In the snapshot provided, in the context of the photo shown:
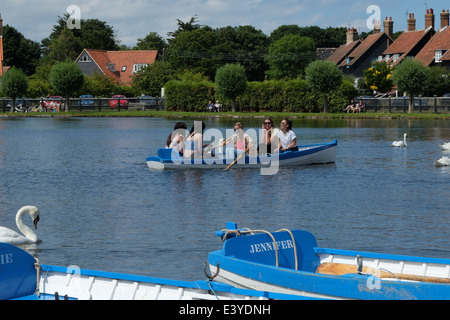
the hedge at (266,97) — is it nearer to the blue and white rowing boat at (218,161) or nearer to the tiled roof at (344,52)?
the tiled roof at (344,52)

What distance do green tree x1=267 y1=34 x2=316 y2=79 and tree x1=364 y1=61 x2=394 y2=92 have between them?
39.6m

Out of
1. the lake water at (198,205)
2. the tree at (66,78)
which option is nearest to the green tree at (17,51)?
the tree at (66,78)

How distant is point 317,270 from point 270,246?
859 mm

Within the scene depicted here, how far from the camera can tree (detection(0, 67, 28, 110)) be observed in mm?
83000

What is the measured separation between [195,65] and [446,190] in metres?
101

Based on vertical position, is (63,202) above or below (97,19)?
below

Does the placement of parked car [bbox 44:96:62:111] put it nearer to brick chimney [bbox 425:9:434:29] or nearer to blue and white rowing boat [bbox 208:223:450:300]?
brick chimney [bbox 425:9:434:29]

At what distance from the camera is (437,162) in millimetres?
28891

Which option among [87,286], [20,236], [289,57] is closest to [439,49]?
[289,57]

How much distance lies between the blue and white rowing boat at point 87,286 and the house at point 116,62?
11253cm

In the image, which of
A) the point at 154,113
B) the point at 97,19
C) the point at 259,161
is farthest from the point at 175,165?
the point at 97,19

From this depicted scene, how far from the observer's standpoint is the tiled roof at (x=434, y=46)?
90.4m

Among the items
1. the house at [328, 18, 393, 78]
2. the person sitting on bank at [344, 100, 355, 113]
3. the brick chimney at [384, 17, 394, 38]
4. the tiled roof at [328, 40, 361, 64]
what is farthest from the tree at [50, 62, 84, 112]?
the brick chimney at [384, 17, 394, 38]
